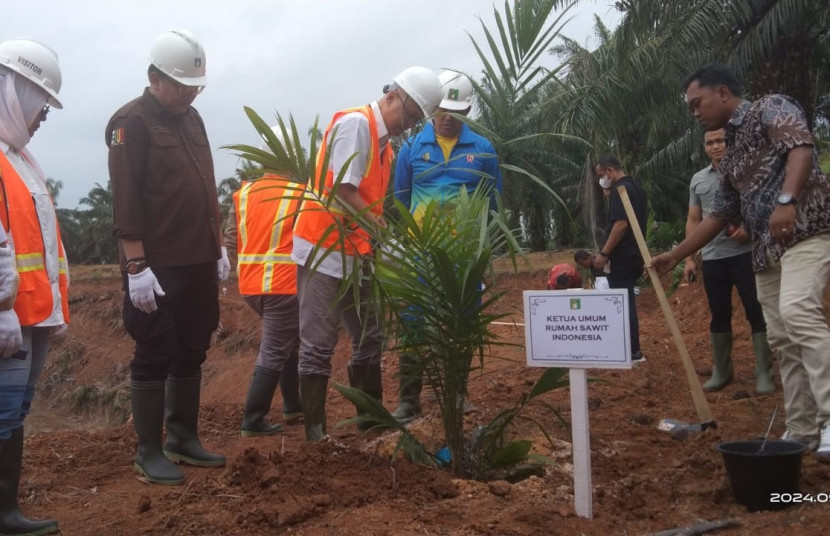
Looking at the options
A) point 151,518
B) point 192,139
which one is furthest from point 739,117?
point 151,518

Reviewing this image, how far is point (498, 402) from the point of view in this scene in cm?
508

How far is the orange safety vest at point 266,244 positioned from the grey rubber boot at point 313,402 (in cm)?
96

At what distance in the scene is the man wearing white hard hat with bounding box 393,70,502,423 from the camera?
4632 mm

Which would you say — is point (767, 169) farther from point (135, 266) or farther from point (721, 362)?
point (135, 266)

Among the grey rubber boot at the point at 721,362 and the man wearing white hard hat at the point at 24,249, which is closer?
the man wearing white hard hat at the point at 24,249

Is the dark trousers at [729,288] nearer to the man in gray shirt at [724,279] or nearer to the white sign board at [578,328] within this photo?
the man in gray shirt at [724,279]

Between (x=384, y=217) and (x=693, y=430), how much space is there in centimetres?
200

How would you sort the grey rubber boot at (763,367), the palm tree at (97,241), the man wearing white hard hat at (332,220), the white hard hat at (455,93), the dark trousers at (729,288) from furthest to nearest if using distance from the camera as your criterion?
the palm tree at (97,241) → the dark trousers at (729,288) → the grey rubber boot at (763,367) → the white hard hat at (455,93) → the man wearing white hard hat at (332,220)

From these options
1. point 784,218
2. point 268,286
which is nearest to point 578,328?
point 784,218

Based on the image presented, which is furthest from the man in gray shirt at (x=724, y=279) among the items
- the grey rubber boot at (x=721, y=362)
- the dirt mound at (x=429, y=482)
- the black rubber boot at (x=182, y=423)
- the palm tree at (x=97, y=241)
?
the palm tree at (x=97, y=241)

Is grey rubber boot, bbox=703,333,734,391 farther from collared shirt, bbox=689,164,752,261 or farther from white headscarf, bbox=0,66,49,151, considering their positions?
white headscarf, bbox=0,66,49,151

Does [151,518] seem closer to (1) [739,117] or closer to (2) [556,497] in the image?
(2) [556,497]

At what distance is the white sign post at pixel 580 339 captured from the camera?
110 inches

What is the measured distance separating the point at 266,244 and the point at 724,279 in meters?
3.11
